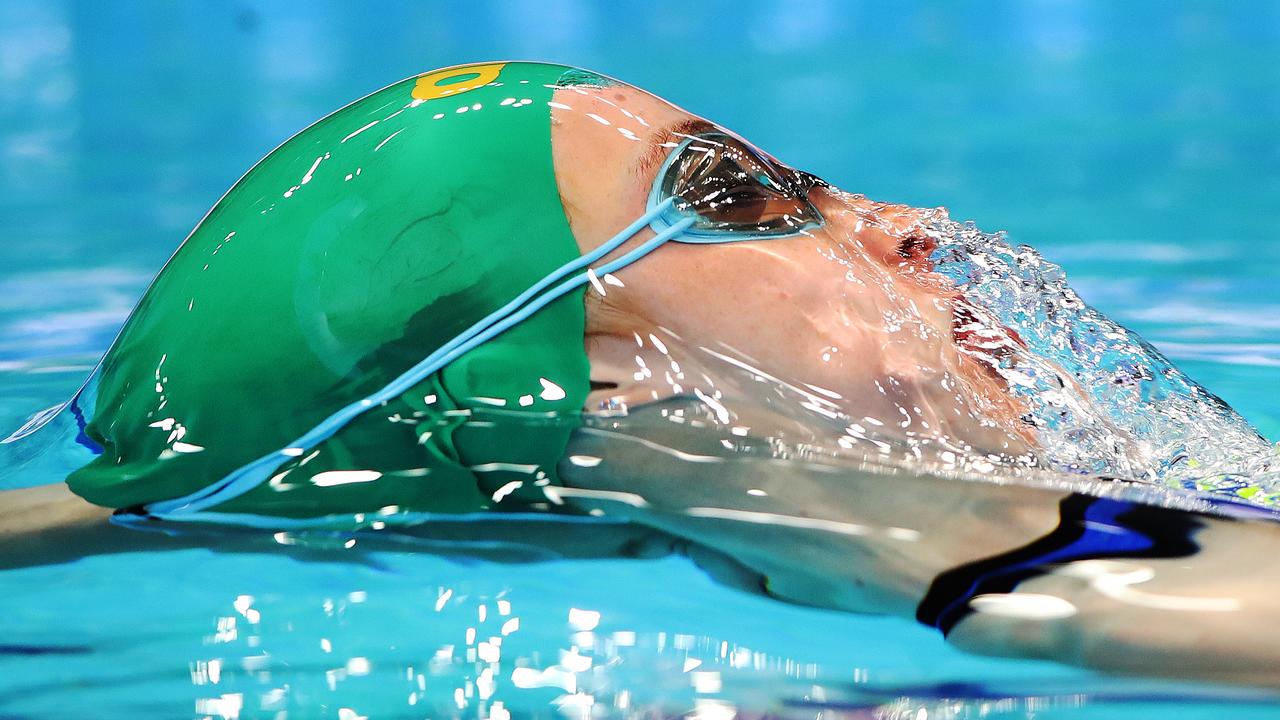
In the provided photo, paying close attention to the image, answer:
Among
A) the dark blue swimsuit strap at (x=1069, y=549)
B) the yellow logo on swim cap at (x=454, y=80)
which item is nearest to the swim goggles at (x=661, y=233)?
the yellow logo on swim cap at (x=454, y=80)

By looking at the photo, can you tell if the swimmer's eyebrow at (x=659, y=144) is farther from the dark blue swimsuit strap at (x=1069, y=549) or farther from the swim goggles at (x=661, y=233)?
the dark blue swimsuit strap at (x=1069, y=549)

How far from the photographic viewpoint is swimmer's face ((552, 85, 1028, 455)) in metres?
1.99

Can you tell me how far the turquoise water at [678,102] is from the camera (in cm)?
183

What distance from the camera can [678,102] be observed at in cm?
774

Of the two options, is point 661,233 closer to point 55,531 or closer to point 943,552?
point 943,552

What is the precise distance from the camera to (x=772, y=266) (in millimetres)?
2012

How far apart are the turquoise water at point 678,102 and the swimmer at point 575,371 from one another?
0.40 feet

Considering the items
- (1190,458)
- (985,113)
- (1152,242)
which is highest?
(985,113)

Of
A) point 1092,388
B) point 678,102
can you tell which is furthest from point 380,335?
point 678,102

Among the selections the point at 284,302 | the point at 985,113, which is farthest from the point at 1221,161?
the point at 284,302

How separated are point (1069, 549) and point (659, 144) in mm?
843

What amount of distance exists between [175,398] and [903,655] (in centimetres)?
114

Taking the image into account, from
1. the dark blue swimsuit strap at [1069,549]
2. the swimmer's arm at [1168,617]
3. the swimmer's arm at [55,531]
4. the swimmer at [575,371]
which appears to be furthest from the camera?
the swimmer's arm at [55,531]

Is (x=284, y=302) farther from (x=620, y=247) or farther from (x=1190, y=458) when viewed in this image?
(x=1190, y=458)
